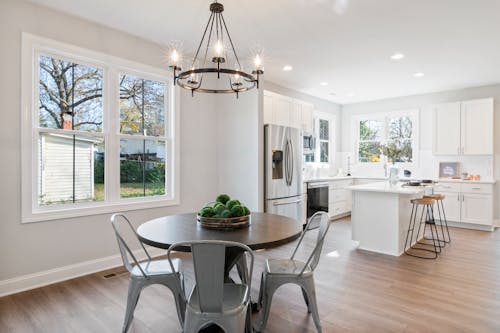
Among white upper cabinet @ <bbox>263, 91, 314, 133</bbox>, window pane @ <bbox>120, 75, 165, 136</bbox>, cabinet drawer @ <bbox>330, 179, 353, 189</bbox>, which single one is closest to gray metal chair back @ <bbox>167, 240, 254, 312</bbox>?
window pane @ <bbox>120, 75, 165, 136</bbox>

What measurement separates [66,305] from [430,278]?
3.54m

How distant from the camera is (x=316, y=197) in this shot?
19.0 ft

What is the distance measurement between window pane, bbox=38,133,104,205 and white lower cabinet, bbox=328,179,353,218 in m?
4.35

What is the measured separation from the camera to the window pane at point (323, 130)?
23.6 feet

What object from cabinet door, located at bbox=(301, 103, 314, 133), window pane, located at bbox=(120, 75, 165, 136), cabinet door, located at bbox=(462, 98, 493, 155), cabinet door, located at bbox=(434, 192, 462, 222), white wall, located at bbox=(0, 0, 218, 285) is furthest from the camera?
cabinet door, located at bbox=(301, 103, 314, 133)

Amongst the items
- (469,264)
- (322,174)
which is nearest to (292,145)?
(322,174)

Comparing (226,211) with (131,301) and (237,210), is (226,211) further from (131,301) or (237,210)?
(131,301)

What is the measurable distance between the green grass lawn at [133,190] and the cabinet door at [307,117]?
9.95 feet

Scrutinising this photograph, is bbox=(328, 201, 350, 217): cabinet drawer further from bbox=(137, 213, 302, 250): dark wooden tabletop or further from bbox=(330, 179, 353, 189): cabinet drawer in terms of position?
bbox=(137, 213, 302, 250): dark wooden tabletop

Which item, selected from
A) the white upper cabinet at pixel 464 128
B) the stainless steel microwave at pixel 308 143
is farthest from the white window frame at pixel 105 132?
the white upper cabinet at pixel 464 128

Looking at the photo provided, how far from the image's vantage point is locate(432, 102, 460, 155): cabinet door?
5902 millimetres

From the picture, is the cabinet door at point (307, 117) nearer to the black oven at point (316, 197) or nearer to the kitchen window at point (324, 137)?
the kitchen window at point (324, 137)

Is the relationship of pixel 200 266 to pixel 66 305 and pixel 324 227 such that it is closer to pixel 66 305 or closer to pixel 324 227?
pixel 324 227

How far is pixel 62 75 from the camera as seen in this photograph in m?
3.22
